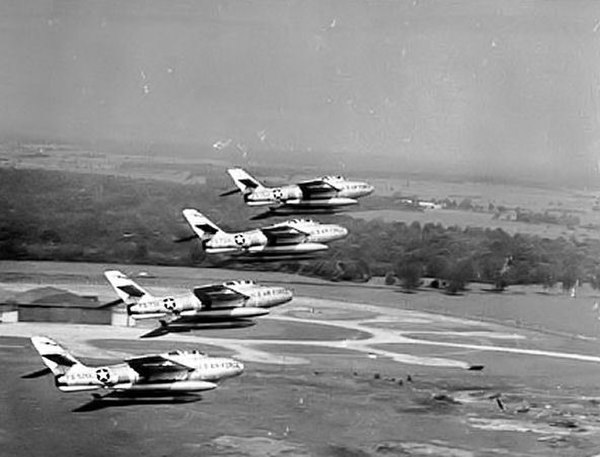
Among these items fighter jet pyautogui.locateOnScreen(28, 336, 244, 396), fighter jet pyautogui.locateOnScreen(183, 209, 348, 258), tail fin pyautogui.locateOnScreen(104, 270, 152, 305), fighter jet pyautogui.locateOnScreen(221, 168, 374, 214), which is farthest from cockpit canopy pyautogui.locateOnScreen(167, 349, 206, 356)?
A: fighter jet pyautogui.locateOnScreen(221, 168, 374, 214)

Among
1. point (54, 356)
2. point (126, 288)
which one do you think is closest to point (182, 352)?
point (126, 288)

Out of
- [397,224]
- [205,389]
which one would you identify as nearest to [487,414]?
[397,224]

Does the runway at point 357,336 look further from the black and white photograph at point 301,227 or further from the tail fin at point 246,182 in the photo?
the tail fin at point 246,182

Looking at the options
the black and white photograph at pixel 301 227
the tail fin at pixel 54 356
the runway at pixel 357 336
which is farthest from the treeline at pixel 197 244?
the tail fin at pixel 54 356

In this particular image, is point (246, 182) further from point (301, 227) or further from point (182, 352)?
point (182, 352)

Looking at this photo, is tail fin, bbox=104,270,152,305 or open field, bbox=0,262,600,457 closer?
open field, bbox=0,262,600,457

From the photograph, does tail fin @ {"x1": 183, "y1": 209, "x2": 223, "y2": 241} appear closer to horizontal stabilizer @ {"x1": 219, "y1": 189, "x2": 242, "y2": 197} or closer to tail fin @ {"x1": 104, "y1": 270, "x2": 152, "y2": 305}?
horizontal stabilizer @ {"x1": 219, "y1": 189, "x2": 242, "y2": 197}
